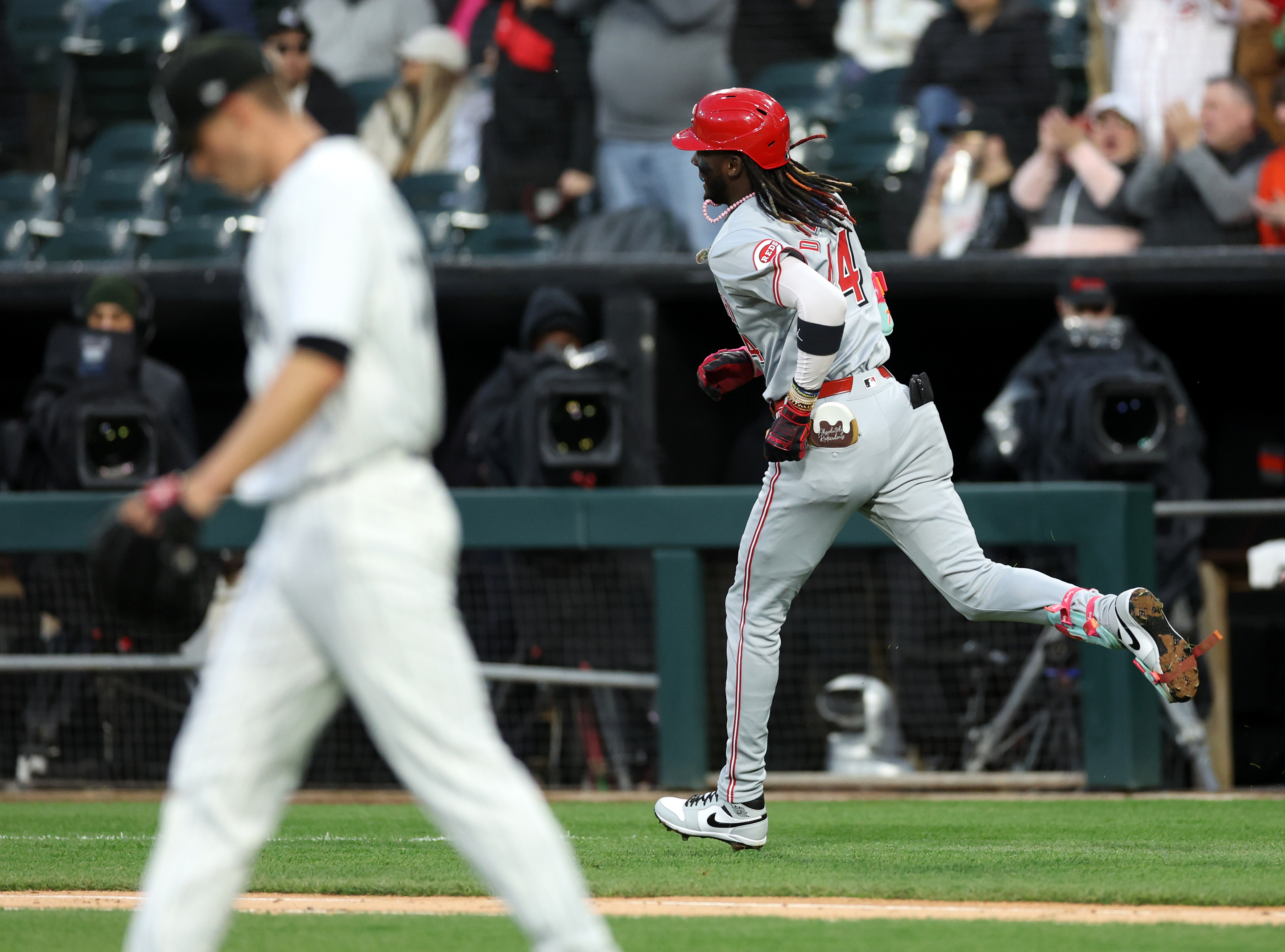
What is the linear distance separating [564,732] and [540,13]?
4.57 meters

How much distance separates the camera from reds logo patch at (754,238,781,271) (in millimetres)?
4914

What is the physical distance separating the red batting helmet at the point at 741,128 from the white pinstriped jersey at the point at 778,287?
0.52ft

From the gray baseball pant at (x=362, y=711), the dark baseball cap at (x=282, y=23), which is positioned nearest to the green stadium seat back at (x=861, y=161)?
the dark baseball cap at (x=282, y=23)

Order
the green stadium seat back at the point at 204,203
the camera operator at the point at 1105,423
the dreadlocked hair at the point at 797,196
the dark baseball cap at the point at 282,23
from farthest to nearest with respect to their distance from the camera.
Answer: the green stadium seat back at the point at 204,203 → the dark baseball cap at the point at 282,23 → the camera operator at the point at 1105,423 → the dreadlocked hair at the point at 797,196

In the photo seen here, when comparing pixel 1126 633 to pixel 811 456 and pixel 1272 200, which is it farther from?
pixel 1272 200

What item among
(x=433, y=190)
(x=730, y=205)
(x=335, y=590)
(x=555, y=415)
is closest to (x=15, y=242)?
(x=433, y=190)

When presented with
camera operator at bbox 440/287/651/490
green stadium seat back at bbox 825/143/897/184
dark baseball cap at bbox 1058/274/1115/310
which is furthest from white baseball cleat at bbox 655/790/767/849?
green stadium seat back at bbox 825/143/897/184

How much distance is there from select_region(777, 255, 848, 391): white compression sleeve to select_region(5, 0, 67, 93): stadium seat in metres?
8.65

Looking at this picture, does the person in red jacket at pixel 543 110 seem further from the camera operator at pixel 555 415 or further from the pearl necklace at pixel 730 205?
the pearl necklace at pixel 730 205

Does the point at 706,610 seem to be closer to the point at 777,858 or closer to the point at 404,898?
the point at 777,858

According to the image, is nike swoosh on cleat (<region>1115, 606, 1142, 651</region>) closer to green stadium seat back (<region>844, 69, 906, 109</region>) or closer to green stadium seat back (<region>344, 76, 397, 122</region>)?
green stadium seat back (<region>844, 69, 906, 109</region>)

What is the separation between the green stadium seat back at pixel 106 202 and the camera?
36.3 feet

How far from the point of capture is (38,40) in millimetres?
12344

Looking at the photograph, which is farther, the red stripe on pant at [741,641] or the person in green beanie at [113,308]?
the person in green beanie at [113,308]
